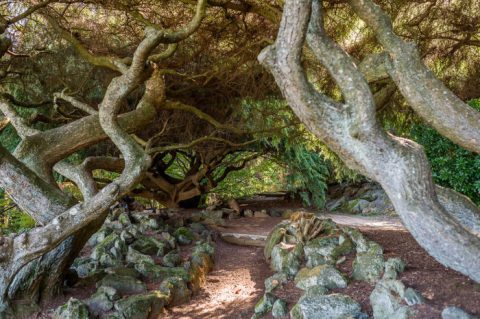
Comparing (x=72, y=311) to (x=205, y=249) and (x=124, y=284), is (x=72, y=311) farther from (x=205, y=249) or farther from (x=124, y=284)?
(x=205, y=249)

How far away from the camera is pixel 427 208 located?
2.76 metres

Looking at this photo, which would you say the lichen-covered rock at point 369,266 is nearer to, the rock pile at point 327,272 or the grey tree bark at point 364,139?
the rock pile at point 327,272

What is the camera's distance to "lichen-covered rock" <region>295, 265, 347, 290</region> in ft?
14.7

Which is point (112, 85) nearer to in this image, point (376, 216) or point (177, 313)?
point (177, 313)

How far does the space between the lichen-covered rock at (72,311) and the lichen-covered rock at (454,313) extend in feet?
10.9

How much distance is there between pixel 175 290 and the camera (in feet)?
17.3

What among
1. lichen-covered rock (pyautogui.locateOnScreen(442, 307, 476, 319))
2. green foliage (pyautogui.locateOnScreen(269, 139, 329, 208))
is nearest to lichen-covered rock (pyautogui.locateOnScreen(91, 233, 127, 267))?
lichen-covered rock (pyautogui.locateOnScreen(442, 307, 476, 319))

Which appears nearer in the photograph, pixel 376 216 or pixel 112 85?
pixel 112 85

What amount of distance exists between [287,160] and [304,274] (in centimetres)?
720

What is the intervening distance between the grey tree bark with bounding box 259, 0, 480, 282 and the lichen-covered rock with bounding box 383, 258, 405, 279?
1293mm

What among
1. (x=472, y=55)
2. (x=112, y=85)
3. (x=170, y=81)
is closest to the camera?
(x=112, y=85)

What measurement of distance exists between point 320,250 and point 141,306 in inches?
96.1

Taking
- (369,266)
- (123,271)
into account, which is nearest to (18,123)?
(123,271)

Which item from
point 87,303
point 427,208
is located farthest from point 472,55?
point 87,303
